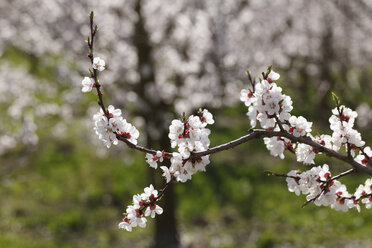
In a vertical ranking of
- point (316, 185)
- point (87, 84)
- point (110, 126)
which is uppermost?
point (87, 84)

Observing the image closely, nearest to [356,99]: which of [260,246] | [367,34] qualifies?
[367,34]

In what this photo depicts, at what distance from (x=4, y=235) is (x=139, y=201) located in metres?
6.69

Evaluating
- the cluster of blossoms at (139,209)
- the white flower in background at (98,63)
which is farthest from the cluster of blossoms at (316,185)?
the white flower in background at (98,63)

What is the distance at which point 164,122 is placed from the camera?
7.70 metres

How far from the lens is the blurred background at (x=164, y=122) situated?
802cm

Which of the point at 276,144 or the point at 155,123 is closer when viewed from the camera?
the point at 276,144

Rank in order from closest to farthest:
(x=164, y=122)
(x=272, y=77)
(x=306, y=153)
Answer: (x=272, y=77) < (x=306, y=153) < (x=164, y=122)

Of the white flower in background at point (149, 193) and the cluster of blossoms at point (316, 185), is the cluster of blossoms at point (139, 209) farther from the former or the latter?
the cluster of blossoms at point (316, 185)

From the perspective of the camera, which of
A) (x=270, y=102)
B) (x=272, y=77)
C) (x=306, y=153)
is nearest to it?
(x=270, y=102)

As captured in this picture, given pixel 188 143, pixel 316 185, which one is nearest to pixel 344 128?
pixel 316 185

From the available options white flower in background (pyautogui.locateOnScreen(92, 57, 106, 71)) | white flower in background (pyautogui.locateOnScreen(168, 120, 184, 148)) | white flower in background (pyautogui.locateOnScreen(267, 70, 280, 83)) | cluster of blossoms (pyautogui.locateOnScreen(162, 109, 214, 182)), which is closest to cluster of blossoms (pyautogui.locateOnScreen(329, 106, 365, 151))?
white flower in background (pyautogui.locateOnScreen(267, 70, 280, 83))

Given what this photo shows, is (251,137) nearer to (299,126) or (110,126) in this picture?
(299,126)

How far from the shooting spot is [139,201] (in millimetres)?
2963

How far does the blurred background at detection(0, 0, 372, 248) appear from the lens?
802 centimetres
